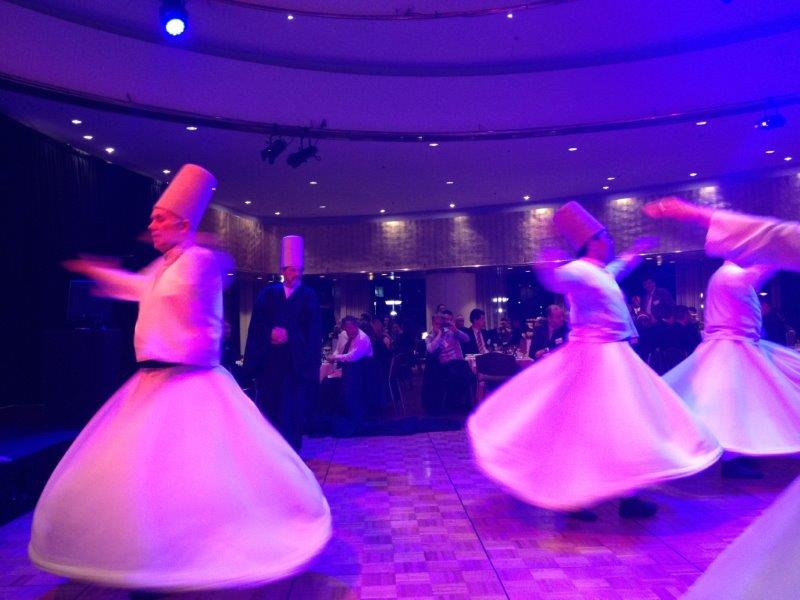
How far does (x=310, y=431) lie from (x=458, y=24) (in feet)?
15.8

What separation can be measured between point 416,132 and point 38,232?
16.7ft

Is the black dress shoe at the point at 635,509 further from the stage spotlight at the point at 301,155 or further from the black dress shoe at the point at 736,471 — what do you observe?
the stage spotlight at the point at 301,155

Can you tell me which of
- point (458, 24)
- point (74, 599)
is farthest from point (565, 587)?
point (458, 24)

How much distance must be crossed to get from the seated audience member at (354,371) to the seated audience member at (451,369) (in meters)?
1.13

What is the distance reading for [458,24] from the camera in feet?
23.0

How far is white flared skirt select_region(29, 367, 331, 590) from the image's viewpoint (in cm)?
225

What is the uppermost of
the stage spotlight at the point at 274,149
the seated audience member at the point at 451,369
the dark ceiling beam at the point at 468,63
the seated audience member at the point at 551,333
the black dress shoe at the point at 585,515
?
the dark ceiling beam at the point at 468,63

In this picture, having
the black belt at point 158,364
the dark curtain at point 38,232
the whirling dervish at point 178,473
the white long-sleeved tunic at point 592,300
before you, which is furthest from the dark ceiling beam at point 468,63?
the black belt at point 158,364

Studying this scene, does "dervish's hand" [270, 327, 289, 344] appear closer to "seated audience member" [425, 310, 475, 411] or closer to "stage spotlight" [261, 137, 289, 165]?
"seated audience member" [425, 310, 475, 411]

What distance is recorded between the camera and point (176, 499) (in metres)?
2.35

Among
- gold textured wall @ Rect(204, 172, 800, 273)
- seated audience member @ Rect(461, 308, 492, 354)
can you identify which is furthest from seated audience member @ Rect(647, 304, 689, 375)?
gold textured wall @ Rect(204, 172, 800, 273)

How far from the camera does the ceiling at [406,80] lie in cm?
663

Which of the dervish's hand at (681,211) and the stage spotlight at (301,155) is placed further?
the stage spotlight at (301,155)

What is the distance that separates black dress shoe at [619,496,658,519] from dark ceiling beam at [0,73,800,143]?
21.7 feet
